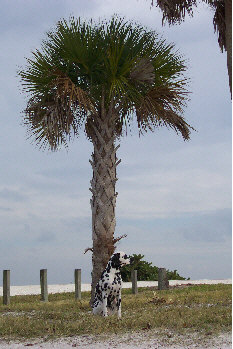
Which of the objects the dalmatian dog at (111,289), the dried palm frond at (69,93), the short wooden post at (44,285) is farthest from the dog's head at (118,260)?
the short wooden post at (44,285)

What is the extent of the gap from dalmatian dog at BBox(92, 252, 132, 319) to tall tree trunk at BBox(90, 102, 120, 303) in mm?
2834

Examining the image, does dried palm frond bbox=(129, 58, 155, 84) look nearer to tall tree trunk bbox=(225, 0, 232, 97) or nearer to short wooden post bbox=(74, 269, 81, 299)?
tall tree trunk bbox=(225, 0, 232, 97)

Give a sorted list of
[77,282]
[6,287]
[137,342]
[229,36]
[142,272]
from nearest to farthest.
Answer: [137,342], [229,36], [6,287], [77,282], [142,272]

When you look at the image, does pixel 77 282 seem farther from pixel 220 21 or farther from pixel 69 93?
pixel 220 21

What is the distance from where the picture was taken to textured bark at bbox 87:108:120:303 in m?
15.5

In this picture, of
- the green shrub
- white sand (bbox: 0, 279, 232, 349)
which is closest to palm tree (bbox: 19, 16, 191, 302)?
white sand (bbox: 0, 279, 232, 349)

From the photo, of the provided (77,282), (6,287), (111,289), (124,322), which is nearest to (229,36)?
(111,289)

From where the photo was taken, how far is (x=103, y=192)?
51.3 feet

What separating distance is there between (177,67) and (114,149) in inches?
165

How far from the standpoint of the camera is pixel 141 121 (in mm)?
17609

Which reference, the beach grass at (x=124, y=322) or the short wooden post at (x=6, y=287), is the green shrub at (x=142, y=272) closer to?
the short wooden post at (x=6, y=287)

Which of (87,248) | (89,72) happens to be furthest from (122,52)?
(87,248)

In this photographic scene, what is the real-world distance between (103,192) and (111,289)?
13.4 ft

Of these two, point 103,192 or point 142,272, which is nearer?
point 103,192
